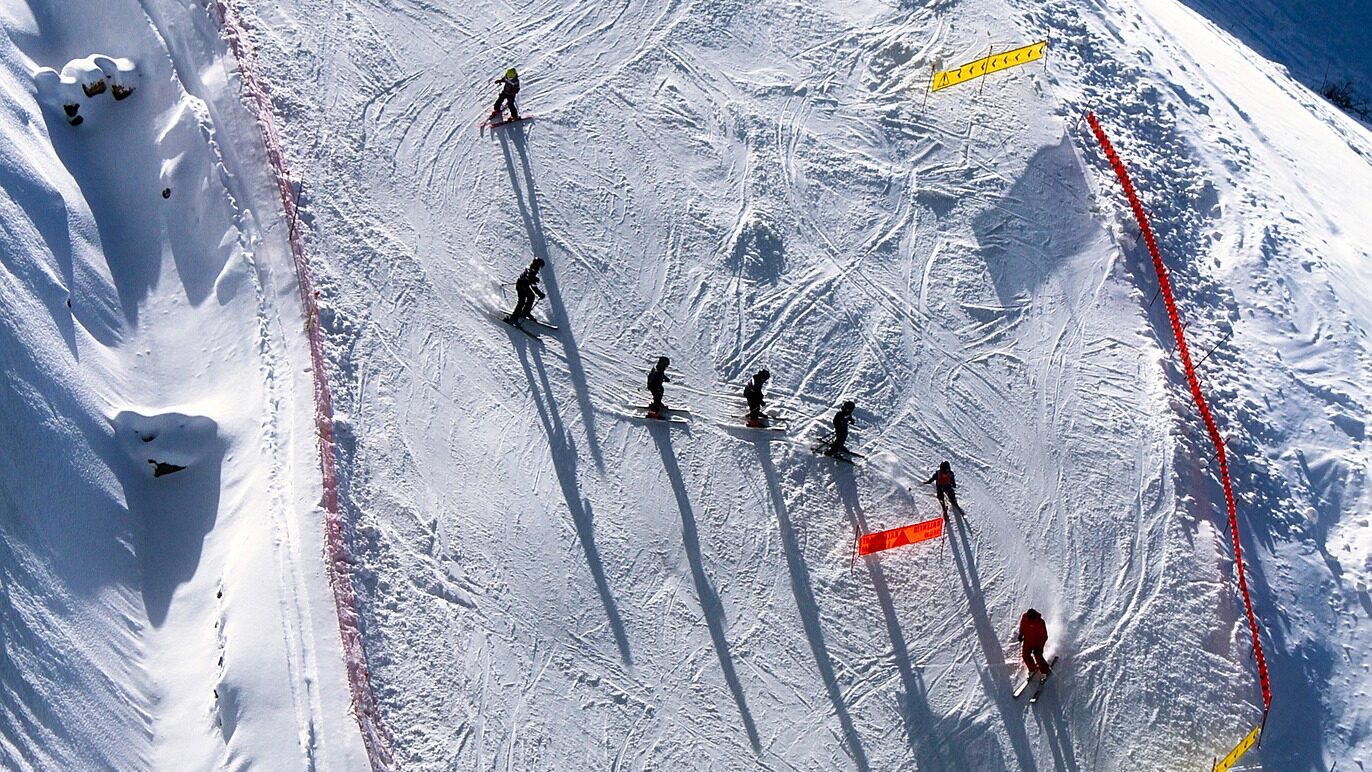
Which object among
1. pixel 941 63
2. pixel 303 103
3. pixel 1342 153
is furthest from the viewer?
pixel 1342 153

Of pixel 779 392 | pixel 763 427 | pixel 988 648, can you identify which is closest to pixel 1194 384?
pixel 988 648

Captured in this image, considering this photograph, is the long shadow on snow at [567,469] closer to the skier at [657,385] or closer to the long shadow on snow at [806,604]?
the skier at [657,385]

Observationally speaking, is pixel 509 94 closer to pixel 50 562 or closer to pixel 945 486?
pixel 945 486

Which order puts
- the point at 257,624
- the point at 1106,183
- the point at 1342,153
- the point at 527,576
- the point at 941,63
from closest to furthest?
the point at 257,624 → the point at 527,576 → the point at 1106,183 → the point at 941,63 → the point at 1342,153

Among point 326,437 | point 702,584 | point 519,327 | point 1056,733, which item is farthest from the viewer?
point 519,327

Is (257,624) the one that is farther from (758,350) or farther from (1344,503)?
(1344,503)

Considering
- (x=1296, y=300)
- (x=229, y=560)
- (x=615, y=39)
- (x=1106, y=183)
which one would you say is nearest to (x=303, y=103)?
(x=615, y=39)

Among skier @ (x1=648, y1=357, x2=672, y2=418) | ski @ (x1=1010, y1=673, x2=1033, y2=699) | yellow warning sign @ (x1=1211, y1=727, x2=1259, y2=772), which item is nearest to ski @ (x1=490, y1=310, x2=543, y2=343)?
skier @ (x1=648, y1=357, x2=672, y2=418)
